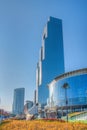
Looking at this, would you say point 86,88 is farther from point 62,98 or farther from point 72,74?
point 62,98

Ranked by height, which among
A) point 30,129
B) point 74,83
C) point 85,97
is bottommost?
point 30,129

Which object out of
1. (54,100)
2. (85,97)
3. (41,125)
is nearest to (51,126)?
(41,125)

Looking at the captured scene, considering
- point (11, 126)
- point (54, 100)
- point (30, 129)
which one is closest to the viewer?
point (30, 129)

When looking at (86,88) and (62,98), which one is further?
(62,98)

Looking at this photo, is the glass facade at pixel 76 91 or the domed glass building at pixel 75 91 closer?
the glass facade at pixel 76 91

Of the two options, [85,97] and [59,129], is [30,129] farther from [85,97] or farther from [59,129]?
[85,97]

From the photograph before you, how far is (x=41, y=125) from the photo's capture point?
74.4 feet

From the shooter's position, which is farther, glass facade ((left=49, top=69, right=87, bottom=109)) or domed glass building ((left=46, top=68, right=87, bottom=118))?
domed glass building ((left=46, top=68, right=87, bottom=118))

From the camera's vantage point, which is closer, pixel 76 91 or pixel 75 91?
pixel 76 91

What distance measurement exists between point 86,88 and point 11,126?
353 ft

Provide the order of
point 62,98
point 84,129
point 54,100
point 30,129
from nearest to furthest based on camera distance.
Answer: point 84,129 → point 30,129 → point 62,98 → point 54,100

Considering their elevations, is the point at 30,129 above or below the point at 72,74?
below

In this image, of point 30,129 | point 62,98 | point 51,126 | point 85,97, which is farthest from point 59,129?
point 62,98

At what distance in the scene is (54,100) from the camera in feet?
500
